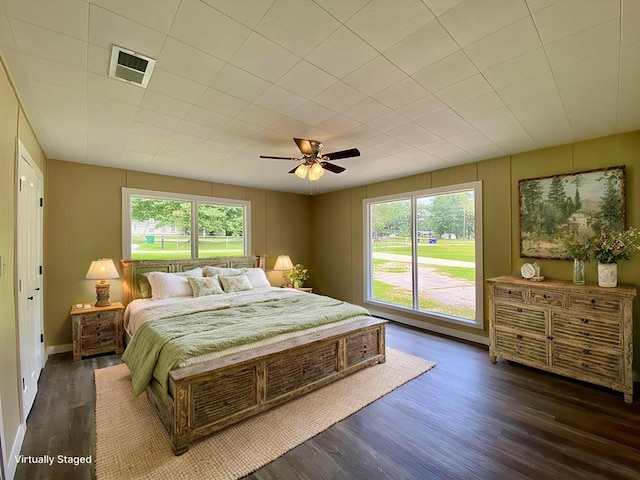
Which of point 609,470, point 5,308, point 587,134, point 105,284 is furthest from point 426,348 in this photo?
point 105,284

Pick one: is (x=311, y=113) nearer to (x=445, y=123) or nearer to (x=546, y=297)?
(x=445, y=123)

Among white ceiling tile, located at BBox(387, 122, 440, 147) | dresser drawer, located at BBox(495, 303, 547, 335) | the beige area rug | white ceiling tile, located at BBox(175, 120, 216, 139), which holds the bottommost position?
the beige area rug

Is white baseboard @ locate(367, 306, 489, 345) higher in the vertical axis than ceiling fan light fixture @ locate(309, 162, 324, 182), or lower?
lower

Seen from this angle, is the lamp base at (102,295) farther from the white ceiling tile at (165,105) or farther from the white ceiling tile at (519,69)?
the white ceiling tile at (519,69)

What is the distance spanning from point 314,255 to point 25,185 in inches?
199

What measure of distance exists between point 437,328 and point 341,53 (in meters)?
4.33

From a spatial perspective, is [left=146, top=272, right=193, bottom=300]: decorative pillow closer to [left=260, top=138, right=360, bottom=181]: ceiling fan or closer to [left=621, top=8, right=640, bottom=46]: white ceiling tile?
[left=260, top=138, right=360, bottom=181]: ceiling fan

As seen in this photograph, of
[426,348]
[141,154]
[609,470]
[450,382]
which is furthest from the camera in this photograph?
[426,348]

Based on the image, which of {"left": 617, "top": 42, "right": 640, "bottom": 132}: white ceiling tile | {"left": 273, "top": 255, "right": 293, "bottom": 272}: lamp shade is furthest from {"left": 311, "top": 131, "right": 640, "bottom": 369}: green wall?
{"left": 273, "top": 255, "right": 293, "bottom": 272}: lamp shade

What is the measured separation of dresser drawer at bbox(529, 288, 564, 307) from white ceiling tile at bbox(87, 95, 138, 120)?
4390 mm

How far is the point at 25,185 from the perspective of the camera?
2.58 meters

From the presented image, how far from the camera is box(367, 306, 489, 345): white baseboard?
167 inches

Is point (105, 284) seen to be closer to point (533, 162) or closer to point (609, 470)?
point (609, 470)

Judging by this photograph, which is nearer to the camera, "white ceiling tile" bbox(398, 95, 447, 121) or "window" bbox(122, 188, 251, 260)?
"white ceiling tile" bbox(398, 95, 447, 121)
